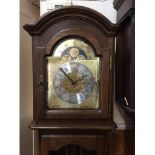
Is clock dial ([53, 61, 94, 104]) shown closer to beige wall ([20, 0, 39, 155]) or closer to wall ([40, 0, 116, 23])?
beige wall ([20, 0, 39, 155])

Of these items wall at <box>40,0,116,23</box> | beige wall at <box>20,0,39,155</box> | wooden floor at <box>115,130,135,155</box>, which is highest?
wall at <box>40,0,116,23</box>

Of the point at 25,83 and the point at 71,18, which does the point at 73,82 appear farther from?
the point at 25,83

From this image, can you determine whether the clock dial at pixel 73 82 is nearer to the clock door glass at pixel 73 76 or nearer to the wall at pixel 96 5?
the clock door glass at pixel 73 76

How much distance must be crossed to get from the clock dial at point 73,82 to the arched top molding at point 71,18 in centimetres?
23

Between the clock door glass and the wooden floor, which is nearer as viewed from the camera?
the clock door glass

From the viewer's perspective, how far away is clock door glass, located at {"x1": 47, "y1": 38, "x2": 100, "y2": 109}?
1.41m

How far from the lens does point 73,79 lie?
55.6 inches

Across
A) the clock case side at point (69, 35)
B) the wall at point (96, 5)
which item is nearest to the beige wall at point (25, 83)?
the wall at point (96, 5)

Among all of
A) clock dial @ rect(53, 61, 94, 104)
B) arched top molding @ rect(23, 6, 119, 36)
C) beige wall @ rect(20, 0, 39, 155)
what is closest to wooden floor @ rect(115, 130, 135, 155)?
clock dial @ rect(53, 61, 94, 104)

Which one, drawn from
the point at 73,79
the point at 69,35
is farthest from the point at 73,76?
the point at 69,35

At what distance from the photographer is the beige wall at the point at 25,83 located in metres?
1.72
